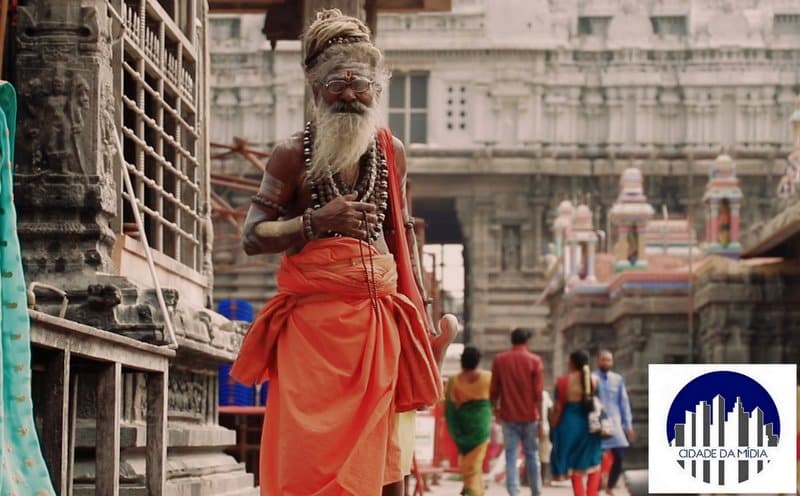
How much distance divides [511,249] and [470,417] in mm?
33267

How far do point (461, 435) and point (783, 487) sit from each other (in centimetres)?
240

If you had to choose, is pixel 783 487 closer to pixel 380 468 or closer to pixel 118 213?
pixel 118 213

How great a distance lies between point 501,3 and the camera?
46188mm

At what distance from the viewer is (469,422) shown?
12461mm

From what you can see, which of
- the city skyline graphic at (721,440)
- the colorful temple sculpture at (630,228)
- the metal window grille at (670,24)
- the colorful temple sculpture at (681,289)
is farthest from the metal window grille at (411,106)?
the city skyline graphic at (721,440)

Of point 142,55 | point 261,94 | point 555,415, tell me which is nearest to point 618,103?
point 261,94

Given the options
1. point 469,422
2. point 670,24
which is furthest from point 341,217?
point 670,24

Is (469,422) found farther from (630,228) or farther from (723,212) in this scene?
(630,228)

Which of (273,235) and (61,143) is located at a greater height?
(61,143)

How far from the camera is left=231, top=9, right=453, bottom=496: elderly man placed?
486 cm

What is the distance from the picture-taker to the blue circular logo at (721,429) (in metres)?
10.8

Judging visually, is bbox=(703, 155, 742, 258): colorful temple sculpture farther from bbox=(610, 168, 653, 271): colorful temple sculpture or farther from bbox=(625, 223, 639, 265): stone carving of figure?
bbox=(625, 223, 639, 265): stone carving of figure

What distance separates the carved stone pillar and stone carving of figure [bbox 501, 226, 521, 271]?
39.3m

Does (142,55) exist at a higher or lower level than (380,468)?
higher
